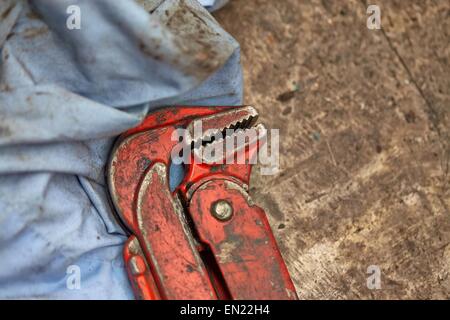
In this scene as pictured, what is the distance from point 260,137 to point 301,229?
0.37m

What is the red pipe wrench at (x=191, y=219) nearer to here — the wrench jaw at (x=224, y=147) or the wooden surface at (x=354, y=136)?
the wrench jaw at (x=224, y=147)

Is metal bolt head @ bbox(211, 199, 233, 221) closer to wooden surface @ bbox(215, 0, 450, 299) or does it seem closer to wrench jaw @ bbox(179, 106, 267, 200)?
wrench jaw @ bbox(179, 106, 267, 200)

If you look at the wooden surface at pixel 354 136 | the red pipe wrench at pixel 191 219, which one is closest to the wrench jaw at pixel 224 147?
the red pipe wrench at pixel 191 219

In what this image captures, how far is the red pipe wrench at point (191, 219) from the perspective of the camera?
1533 mm

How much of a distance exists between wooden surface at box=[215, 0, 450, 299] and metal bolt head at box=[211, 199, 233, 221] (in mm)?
287

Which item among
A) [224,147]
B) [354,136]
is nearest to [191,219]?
[224,147]

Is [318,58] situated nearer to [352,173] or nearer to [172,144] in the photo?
[352,173]

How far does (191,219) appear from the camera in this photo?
1.58m

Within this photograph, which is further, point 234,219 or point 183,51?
point 234,219

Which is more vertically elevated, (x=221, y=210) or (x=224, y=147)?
(x=224, y=147)

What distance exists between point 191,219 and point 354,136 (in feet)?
2.03

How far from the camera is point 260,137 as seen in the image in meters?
1.64

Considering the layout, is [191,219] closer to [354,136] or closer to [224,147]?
[224,147]
